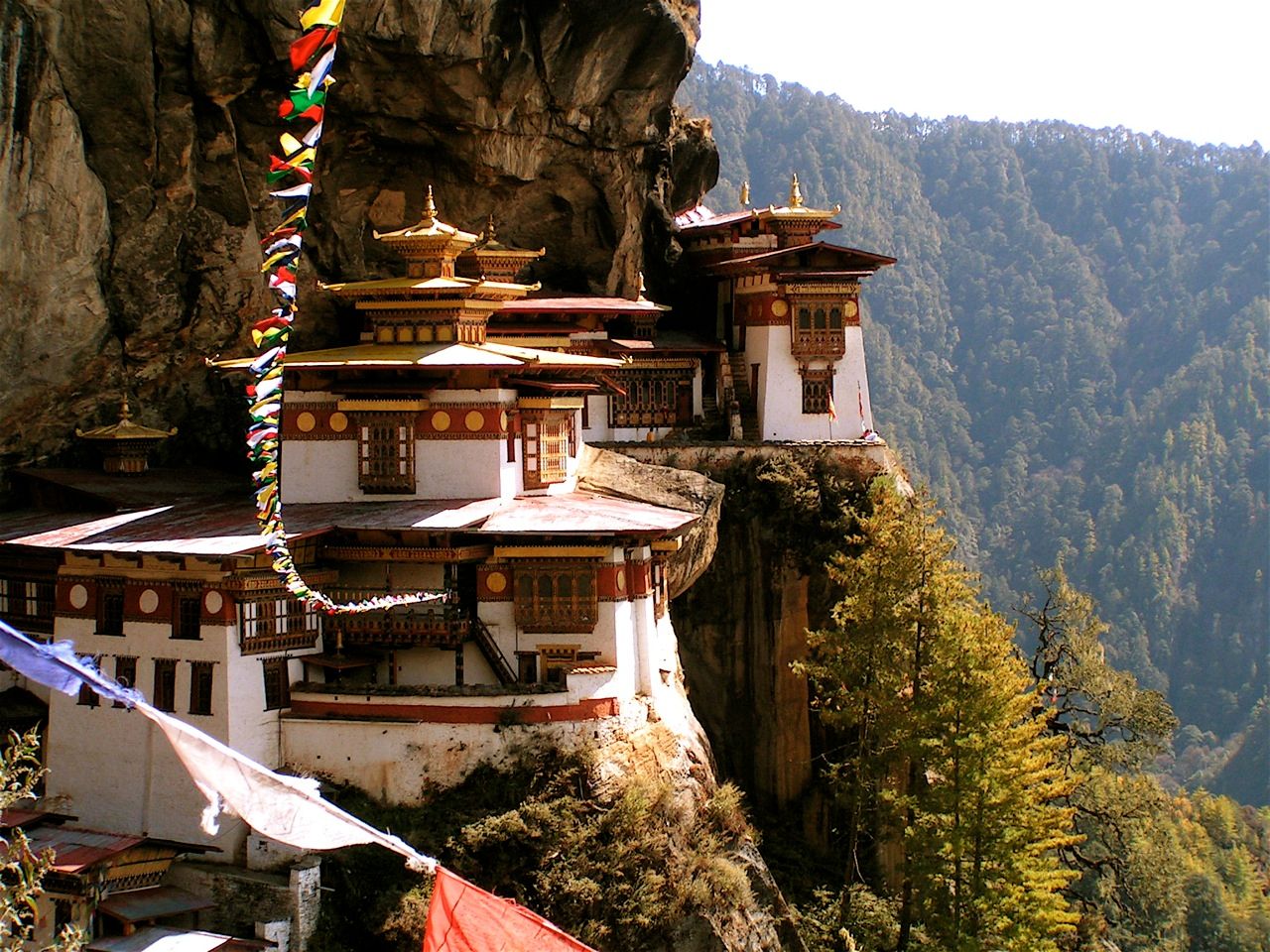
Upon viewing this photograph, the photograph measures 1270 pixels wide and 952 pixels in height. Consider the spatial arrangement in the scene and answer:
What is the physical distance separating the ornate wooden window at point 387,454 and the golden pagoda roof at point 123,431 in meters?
4.84

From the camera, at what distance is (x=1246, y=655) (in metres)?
106

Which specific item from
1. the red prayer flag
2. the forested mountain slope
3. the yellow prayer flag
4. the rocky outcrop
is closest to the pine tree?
the rocky outcrop

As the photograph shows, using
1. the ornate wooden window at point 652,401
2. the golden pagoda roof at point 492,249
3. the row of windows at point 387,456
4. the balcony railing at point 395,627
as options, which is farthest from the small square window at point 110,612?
the ornate wooden window at point 652,401

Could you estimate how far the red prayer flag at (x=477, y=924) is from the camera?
1495 cm

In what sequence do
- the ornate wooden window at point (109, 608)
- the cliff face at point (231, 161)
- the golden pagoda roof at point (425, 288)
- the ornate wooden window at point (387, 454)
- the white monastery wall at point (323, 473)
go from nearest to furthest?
the ornate wooden window at point (109, 608) < the cliff face at point (231, 161) < the ornate wooden window at point (387, 454) < the white monastery wall at point (323, 473) < the golden pagoda roof at point (425, 288)

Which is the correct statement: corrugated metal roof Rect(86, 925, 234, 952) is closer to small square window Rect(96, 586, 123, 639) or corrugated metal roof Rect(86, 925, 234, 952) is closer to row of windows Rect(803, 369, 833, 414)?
small square window Rect(96, 586, 123, 639)

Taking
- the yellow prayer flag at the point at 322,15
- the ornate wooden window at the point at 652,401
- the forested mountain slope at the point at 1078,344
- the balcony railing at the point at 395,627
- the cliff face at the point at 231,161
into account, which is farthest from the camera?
the forested mountain slope at the point at 1078,344

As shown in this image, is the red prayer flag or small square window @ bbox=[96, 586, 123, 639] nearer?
the red prayer flag

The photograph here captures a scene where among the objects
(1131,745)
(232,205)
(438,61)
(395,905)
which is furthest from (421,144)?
(1131,745)

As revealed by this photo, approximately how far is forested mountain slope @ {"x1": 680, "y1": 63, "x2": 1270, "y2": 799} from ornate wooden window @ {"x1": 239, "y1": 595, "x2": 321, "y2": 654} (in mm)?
76599

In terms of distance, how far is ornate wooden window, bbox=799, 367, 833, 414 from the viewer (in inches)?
1757

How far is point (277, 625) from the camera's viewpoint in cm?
2934

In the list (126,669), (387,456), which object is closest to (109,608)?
(126,669)

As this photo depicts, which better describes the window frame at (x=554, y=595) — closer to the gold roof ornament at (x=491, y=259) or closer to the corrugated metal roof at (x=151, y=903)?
the corrugated metal roof at (x=151, y=903)
